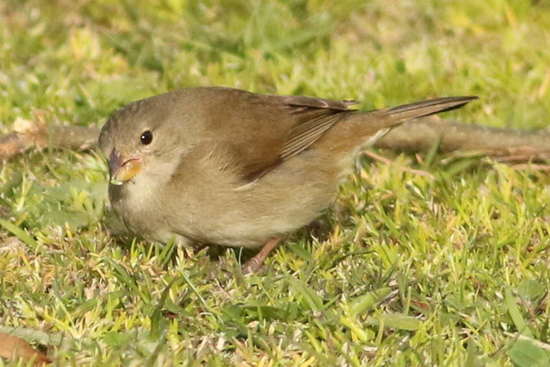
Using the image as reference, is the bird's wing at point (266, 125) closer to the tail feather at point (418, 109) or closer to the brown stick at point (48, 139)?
the tail feather at point (418, 109)

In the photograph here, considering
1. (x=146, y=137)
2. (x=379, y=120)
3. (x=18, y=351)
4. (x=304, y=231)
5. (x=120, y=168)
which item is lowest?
(x=304, y=231)

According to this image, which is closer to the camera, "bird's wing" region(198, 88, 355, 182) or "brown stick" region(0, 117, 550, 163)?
"bird's wing" region(198, 88, 355, 182)

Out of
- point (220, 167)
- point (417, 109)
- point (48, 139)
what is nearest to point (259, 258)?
point (220, 167)

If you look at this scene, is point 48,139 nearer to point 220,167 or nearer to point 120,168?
point 120,168

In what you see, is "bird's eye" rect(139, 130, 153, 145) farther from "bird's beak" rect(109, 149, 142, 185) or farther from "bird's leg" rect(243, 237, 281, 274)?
"bird's leg" rect(243, 237, 281, 274)

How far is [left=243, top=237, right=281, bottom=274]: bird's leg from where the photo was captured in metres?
5.17

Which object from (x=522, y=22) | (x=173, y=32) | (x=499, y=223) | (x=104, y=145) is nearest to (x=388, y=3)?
(x=522, y=22)

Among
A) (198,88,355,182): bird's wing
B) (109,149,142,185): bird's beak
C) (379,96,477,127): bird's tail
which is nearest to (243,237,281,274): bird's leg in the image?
(198,88,355,182): bird's wing

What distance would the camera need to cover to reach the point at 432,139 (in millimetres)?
6477

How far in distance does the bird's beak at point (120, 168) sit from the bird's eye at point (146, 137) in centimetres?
9

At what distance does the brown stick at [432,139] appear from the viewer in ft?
20.3

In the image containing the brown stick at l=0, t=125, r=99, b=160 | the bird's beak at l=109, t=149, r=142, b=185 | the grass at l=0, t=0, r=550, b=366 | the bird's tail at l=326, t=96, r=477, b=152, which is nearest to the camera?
the grass at l=0, t=0, r=550, b=366

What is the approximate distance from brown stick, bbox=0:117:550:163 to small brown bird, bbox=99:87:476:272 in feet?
2.72

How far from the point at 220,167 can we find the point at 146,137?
40 centimetres
